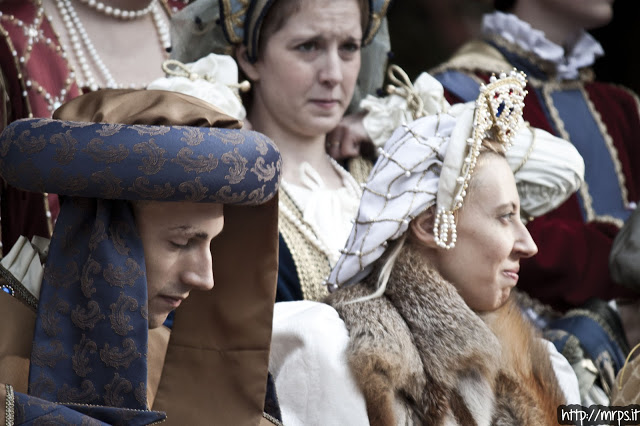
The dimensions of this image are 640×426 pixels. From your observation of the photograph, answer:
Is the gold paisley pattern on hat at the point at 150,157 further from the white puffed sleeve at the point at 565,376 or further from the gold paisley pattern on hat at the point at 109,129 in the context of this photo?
the white puffed sleeve at the point at 565,376

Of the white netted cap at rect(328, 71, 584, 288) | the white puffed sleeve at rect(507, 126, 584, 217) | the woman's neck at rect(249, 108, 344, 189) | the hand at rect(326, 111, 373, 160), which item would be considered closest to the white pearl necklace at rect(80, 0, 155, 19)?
the woman's neck at rect(249, 108, 344, 189)

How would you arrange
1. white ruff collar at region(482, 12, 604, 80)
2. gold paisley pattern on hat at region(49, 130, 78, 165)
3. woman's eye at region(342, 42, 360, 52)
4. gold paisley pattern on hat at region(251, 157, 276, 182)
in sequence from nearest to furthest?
gold paisley pattern on hat at region(49, 130, 78, 165), gold paisley pattern on hat at region(251, 157, 276, 182), woman's eye at region(342, 42, 360, 52), white ruff collar at region(482, 12, 604, 80)

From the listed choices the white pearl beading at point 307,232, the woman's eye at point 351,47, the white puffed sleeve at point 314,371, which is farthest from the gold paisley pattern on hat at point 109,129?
the woman's eye at point 351,47

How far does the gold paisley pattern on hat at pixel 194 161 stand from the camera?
6.37 ft

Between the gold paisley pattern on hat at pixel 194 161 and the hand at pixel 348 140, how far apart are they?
1512 mm

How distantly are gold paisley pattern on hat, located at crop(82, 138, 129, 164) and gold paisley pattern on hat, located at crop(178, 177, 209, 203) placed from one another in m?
0.12

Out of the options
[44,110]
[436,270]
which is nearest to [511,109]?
[436,270]

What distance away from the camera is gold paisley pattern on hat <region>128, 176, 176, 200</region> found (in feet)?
6.34

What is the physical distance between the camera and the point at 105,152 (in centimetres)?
192

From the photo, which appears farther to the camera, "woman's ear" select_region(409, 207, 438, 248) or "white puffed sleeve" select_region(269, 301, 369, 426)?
"woman's ear" select_region(409, 207, 438, 248)

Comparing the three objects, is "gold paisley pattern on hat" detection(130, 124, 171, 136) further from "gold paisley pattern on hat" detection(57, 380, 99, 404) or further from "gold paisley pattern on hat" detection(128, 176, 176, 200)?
"gold paisley pattern on hat" detection(57, 380, 99, 404)

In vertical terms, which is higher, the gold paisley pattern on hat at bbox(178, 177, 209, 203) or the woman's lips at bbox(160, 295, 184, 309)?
the gold paisley pattern on hat at bbox(178, 177, 209, 203)

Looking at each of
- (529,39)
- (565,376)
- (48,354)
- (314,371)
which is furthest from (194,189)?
(529,39)

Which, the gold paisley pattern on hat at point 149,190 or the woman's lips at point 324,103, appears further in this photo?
the woman's lips at point 324,103
